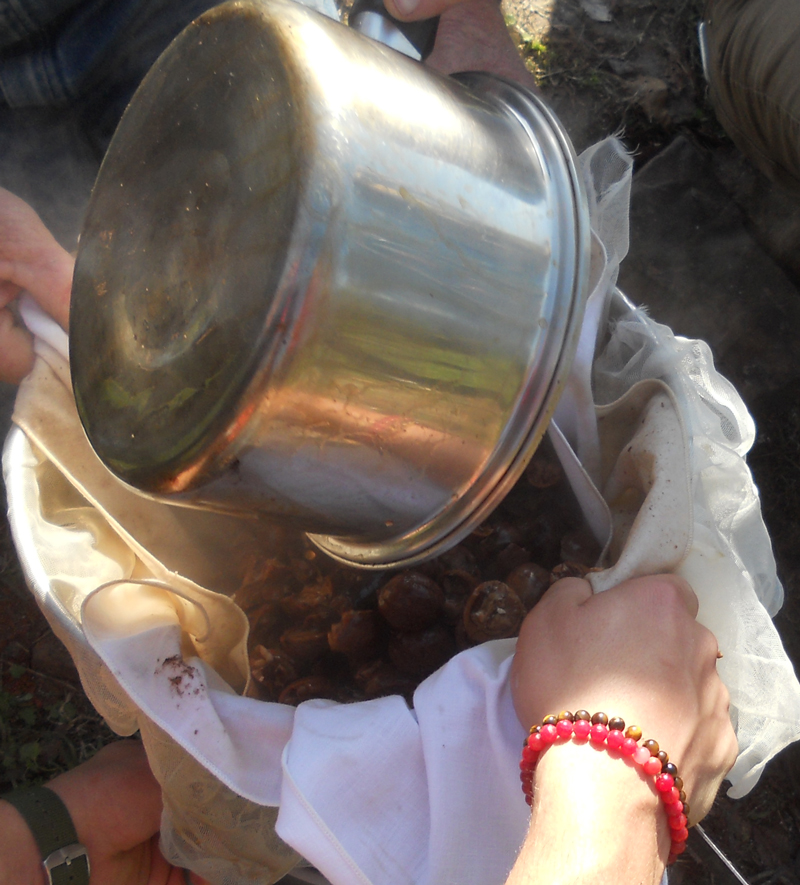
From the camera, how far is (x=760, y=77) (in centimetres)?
168

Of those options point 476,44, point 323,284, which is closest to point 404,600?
point 323,284

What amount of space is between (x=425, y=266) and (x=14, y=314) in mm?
895

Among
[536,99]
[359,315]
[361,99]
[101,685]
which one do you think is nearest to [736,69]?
[536,99]

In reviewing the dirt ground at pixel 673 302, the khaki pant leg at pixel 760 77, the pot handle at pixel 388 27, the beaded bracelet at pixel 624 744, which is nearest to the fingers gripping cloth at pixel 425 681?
the beaded bracelet at pixel 624 744

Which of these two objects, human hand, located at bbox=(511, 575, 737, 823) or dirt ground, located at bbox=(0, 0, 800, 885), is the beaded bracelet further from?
dirt ground, located at bbox=(0, 0, 800, 885)

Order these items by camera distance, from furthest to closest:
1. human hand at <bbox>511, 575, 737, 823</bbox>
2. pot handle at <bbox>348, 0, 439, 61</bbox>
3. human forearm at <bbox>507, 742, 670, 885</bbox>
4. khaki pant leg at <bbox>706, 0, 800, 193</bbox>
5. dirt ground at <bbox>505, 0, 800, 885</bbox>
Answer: dirt ground at <bbox>505, 0, 800, 885</bbox> → khaki pant leg at <bbox>706, 0, 800, 193</bbox> → pot handle at <bbox>348, 0, 439, 61</bbox> → human hand at <bbox>511, 575, 737, 823</bbox> → human forearm at <bbox>507, 742, 670, 885</bbox>

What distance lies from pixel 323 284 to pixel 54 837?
1.35 metres

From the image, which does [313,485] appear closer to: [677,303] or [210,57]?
[210,57]

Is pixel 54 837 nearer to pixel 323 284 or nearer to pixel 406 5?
pixel 323 284

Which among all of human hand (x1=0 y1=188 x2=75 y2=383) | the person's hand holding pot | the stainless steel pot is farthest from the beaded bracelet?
human hand (x1=0 y1=188 x2=75 y2=383)

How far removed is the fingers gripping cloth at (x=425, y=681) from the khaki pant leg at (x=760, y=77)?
1.90 ft

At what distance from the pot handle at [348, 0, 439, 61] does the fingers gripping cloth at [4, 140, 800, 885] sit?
0.45 m

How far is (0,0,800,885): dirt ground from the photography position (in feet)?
5.72

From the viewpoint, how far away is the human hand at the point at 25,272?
1260mm
